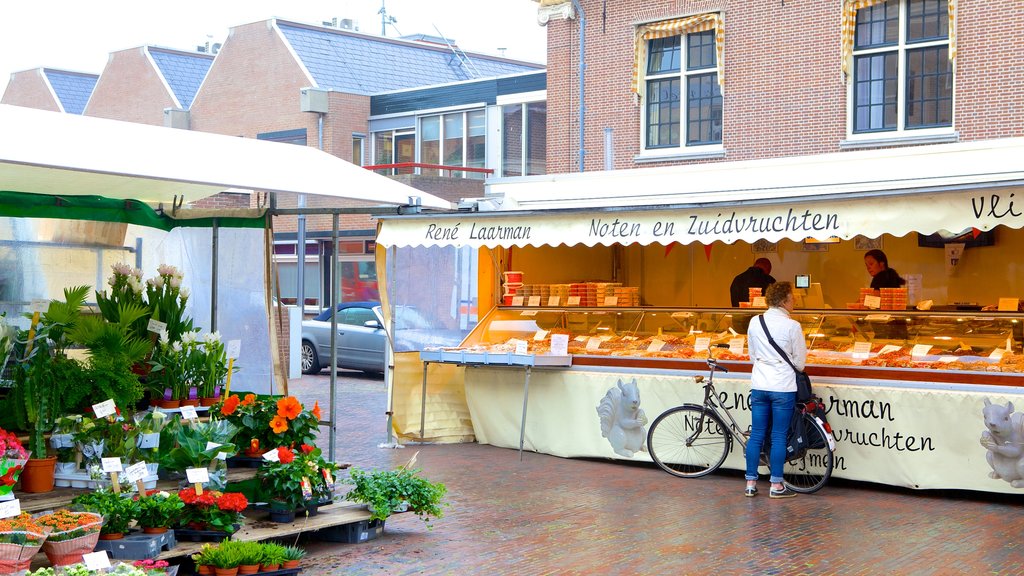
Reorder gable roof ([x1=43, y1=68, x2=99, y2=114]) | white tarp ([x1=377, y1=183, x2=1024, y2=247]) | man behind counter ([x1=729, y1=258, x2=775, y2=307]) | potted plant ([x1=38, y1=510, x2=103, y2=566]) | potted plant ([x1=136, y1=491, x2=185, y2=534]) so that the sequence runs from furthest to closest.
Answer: gable roof ([x1=43, y1=68, x2=99, y2=114]), man behind counter ([x1=729, y1=258, x2=775, y2=307]), white tarp ([x1=377, y1=183, x2=1024, y2=247]), potted plant ([x1=136, y1=491, x2=185, y2=534]), potted plant ([x1=38, y1=510, x2=103, y2=566])

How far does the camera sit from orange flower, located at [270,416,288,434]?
7.33 m

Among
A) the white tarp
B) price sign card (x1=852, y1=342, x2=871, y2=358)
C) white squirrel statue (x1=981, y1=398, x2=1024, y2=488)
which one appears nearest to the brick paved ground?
white squirrel statue (x1=981, y1=398, x2=1024, y2=488)

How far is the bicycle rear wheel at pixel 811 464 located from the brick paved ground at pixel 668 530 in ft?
0.53

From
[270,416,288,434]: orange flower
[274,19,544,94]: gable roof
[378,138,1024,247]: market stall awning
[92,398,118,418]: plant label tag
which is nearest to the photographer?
[92,398,118,418]: plant label tag

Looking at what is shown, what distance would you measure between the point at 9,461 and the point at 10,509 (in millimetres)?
335

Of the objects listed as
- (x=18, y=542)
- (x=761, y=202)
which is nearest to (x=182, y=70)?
(x=761, y=202)

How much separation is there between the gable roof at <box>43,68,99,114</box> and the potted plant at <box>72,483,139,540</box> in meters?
44.5

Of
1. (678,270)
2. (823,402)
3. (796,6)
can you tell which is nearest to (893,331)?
(823,402)

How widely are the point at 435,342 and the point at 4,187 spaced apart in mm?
5382

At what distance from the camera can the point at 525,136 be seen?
99.9 ft

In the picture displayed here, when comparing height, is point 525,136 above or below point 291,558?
above

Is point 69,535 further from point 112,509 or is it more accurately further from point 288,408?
point 288,408

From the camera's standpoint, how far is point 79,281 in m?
8.32

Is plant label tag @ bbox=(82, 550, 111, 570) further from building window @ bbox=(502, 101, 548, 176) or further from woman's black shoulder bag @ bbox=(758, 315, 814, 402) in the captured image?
building window @ bbox=(502, 101, 548, 176)
